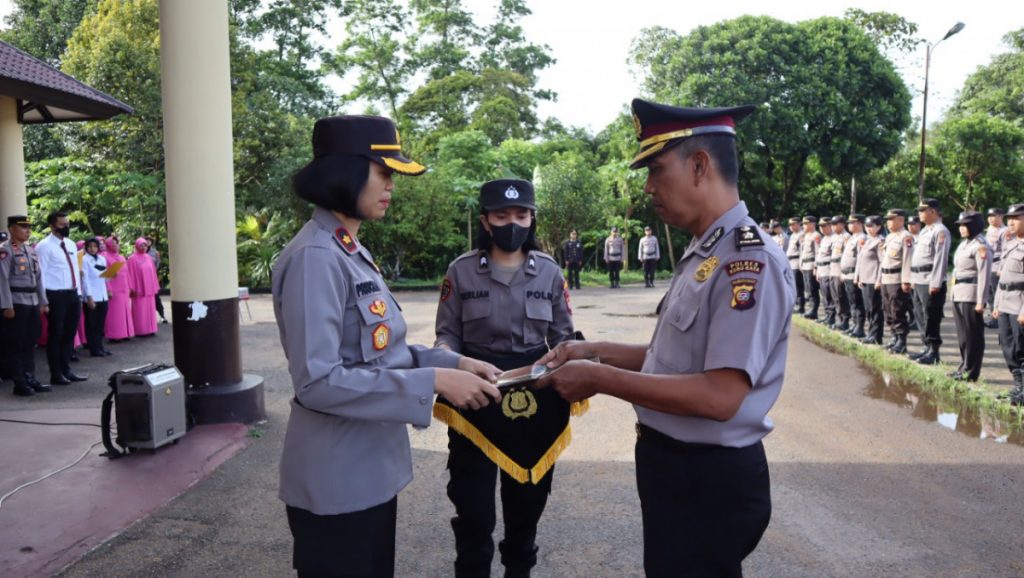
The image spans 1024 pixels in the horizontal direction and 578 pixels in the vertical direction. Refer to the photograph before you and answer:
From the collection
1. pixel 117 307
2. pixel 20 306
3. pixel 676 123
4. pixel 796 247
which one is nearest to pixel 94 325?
pixel 117 307

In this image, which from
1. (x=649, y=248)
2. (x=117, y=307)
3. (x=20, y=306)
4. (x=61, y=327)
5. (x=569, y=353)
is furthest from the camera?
(x=649, y=248)

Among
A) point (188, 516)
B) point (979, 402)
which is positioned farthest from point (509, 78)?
point (188, 516)

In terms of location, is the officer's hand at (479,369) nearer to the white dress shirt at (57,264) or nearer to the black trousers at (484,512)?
the black trousers at (484,512)

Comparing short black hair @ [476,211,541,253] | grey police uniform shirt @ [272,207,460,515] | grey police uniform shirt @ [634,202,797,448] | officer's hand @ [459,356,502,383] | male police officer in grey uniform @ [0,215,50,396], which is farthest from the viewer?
male police officer in grey uniform @ [0,215,50,396]

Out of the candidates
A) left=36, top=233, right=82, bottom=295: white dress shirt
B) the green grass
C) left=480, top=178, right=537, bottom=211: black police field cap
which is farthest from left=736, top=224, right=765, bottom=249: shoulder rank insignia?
left=36, top=233, right=82, bottom=295: white dress shirt

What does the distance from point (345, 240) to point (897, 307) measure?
10084 millimetres

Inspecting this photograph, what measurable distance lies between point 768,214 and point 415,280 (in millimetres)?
15415

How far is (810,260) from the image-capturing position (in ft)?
47.9

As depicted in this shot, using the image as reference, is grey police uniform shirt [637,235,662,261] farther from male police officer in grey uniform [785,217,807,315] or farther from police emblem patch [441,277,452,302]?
police emblem patch [441,277,452,302]

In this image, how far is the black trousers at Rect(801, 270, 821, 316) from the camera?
14531mm

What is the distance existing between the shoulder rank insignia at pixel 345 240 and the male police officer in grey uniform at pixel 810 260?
13.7 metres

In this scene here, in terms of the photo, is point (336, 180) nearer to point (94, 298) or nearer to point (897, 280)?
point (94, 298)

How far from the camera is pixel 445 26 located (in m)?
32.6

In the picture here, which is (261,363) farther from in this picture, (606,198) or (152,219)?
(606,198)
